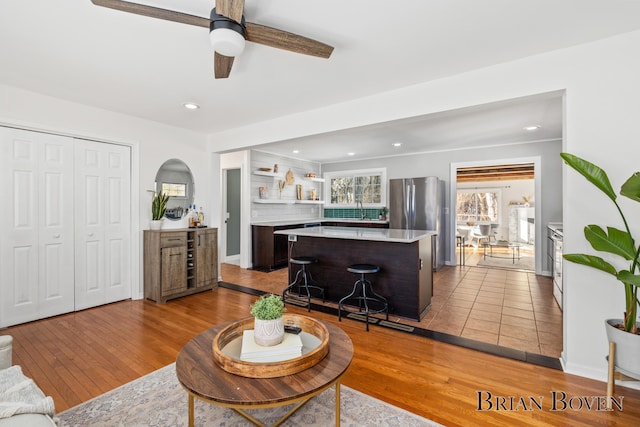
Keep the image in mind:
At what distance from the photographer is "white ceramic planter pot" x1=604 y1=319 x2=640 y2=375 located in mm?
1783

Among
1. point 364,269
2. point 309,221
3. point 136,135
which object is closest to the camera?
point 364,269

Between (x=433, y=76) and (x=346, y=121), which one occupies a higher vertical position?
(x=433, y=76)

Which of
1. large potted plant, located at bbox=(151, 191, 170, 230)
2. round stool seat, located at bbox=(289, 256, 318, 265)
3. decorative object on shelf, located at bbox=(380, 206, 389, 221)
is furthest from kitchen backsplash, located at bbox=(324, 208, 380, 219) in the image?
large potted plant, located at bbox=(151, 191, 170, 230)

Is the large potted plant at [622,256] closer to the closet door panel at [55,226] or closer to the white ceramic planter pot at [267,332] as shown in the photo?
the white ceramic planter pot at [267,332]

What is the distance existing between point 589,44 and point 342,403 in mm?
3144

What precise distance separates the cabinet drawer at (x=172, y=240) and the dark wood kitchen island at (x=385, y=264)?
62.9 inches

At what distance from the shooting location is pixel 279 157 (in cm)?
671

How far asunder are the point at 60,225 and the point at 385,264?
3.87 meters

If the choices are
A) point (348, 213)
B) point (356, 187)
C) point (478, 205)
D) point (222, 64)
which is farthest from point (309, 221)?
point (478, 205)

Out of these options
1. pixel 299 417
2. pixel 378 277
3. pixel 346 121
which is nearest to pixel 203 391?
pixel 299 417

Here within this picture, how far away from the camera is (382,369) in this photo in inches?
90.9

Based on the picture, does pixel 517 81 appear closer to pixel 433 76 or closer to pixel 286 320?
pixel 433 76

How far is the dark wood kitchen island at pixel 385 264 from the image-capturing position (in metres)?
3.27

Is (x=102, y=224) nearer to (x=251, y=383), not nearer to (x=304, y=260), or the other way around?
(x=304, y=260)
